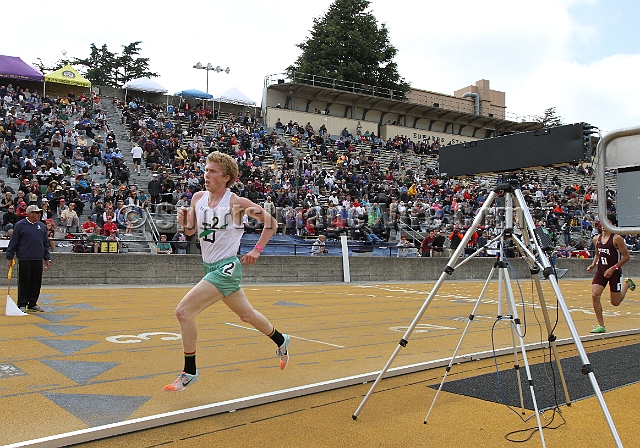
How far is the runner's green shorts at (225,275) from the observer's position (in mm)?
5188

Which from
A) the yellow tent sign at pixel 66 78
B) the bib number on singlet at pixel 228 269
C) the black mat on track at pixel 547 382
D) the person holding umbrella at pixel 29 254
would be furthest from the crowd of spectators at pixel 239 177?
A: the bib number on singlet at pixel 228 269

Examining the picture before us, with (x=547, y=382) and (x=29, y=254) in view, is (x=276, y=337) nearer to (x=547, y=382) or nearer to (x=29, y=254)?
(x=547, y=382)

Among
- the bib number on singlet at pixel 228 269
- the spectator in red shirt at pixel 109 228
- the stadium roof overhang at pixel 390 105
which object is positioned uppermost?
the stadium roof overhang at pixel 390 105

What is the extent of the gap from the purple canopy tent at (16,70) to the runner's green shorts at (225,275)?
3517 centimetres

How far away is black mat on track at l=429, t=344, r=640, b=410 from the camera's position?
16.9ft

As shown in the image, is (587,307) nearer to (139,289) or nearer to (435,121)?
(139,289)

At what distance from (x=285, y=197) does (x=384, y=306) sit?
12.1m

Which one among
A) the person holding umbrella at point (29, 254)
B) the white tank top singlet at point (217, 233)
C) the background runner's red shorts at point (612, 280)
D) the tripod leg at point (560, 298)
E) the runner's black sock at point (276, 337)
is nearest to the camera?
the tripod leg at point (560, 298)

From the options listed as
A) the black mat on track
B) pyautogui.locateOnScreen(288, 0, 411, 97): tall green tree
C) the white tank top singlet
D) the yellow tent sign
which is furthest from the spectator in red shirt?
pyautogui.locateOnScreen(288, 0, 411, 97): tall green tree

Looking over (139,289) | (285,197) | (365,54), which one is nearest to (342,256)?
(285,197)

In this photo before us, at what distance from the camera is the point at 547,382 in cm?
569

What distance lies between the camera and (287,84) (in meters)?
43.7

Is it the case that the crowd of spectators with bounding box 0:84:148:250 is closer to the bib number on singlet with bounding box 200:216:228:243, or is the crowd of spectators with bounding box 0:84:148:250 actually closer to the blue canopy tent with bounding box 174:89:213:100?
the blue canopy tent with bounding box 174:89:213:100

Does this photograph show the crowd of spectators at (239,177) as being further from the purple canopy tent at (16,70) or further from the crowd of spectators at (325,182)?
the purple canopy tent at (16,70)
